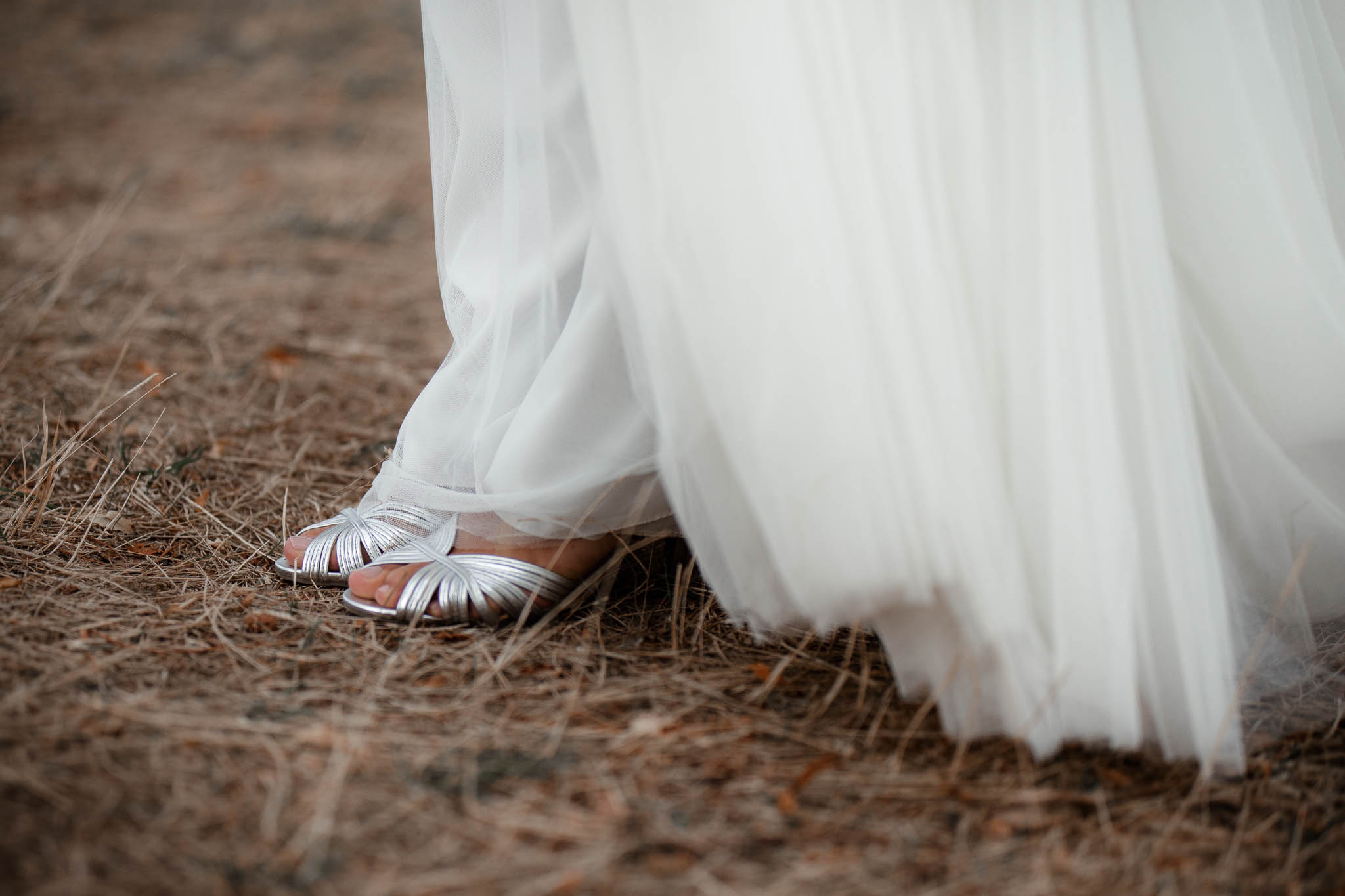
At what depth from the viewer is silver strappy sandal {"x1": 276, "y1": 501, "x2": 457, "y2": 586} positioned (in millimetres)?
1356

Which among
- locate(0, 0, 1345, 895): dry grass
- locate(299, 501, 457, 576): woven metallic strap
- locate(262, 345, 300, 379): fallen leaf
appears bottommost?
locate(0, 0, 1345, 895): dry grass

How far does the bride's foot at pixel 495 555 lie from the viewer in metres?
1.27

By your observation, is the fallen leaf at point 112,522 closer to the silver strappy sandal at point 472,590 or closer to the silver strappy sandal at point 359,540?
the silver strappy sandal at point 359,540

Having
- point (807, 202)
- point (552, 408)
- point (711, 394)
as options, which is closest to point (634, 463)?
point (552, 408)

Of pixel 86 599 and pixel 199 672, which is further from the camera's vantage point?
pixel 86 599

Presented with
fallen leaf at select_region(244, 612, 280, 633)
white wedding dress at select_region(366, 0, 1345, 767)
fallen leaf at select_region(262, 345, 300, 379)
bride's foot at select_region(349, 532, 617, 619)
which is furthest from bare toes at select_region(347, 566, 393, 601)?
fallen leaf at select_region(262, 345, 300, 379)

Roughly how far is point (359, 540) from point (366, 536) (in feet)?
0.04

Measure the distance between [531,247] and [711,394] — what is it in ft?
1.30

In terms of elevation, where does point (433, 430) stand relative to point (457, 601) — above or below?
above

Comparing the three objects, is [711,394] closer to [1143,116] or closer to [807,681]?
[807,681]

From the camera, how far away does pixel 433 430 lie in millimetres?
1331

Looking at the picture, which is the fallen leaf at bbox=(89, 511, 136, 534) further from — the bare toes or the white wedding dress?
the white wedding dress

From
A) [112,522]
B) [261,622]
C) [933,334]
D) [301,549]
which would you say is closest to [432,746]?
[261,622]

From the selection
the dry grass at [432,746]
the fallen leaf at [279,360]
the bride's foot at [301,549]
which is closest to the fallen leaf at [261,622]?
the dry grass at [432,746]
